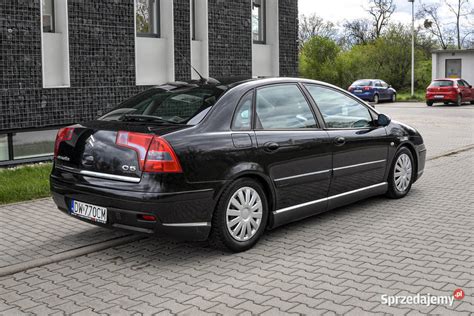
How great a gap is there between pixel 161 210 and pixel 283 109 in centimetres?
186

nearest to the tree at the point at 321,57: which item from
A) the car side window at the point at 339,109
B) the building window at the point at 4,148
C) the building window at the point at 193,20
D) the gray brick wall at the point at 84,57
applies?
the gray brick wall at the point at 84,57

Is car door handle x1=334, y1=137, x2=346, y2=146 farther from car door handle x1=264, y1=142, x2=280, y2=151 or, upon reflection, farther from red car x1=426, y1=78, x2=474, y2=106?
red car x1=426, y1=78, x2=474, y2=106

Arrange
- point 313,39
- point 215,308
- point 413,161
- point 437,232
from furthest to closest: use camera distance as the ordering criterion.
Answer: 1. point 313,39
2. point 413,161
3. point 437,232
4. point 215,308

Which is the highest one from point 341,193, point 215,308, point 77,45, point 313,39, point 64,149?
point 313,39

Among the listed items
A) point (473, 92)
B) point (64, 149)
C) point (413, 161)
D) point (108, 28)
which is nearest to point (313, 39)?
point (473, 92)

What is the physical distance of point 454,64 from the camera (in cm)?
4416

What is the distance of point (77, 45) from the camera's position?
36.9ft

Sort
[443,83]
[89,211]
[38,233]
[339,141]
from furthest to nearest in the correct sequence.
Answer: [443,83] < [339,141] < [38,233] < [89,211]

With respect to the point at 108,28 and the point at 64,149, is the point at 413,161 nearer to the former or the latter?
the point at 64,149

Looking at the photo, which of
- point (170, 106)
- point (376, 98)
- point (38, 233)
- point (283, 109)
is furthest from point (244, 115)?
point (376, 98)

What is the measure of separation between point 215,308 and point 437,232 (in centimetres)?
301

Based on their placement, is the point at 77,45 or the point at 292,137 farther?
the point at 77,45

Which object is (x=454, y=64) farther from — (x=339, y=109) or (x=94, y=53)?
(x=339, y=109)

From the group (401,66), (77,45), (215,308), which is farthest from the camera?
(401,66)
